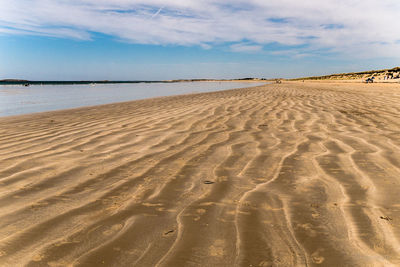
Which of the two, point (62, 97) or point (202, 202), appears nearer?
point (202, 202)

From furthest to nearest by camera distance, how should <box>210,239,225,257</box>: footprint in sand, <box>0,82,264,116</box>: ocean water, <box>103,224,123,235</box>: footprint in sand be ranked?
<box>0,82,264,116</box>: ocean water
<box>103,224,123,235</box>: footprint in sand
<box>210,239,225,257</box>: footprint in sand

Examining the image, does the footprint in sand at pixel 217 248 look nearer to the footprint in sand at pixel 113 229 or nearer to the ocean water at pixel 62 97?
the footprint in sand at pixel 113 229

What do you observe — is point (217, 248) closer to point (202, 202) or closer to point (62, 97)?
point (202, 202)

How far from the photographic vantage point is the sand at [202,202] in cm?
145

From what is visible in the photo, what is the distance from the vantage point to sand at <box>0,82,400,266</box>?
1.45m

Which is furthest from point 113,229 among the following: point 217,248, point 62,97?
point 62,97

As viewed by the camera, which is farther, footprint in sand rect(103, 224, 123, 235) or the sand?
footprint in sand rect(103, 224, 123, 235)

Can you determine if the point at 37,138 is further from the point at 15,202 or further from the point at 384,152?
the point at 384,152

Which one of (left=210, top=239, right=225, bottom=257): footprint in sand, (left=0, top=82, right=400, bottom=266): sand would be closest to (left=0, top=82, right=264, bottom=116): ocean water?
(left=0, top=82, right=400, bottom=266): sand

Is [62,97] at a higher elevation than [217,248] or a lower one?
lower

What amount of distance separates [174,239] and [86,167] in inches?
64.6

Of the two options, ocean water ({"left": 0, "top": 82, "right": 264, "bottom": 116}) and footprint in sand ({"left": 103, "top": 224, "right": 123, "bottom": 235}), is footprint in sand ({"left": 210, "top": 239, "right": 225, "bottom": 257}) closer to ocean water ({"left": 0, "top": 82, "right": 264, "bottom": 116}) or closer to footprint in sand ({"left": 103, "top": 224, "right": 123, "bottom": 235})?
footprint in sand ({"left": 103, "top": 224, "right": 123, "bottom": 235})

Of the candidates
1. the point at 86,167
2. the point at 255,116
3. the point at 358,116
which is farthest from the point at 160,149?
the point at 358,116

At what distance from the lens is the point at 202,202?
205cm
